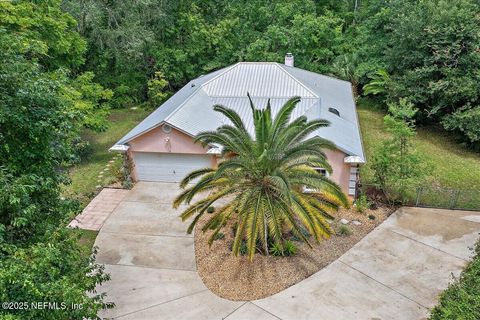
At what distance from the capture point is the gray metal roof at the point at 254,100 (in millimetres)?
16281

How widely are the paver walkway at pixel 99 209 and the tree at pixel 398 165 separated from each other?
409 inches

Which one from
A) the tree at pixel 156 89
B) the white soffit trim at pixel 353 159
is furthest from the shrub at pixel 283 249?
the tree at pixel 156 89

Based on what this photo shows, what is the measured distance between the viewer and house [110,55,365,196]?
Result: 15328 millimetres

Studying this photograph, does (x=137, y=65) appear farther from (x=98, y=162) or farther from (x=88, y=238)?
(x=88, y=238)

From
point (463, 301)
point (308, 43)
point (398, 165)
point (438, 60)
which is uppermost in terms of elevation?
point (308, 43)

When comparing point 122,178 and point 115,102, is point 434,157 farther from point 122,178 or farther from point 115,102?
point 115,102

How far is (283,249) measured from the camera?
1216 centimetres

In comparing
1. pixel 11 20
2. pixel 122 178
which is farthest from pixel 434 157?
pixel 11 20

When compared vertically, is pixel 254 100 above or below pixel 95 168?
above

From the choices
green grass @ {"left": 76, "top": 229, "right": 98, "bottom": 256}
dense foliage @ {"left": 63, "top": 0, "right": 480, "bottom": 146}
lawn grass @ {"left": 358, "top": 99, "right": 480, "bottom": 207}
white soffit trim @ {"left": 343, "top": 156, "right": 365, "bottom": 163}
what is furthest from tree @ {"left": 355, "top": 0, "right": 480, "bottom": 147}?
green grass @ {"left": 76, "top": 229, "right": 98, "bottom": 256}

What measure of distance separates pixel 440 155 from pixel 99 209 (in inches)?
658

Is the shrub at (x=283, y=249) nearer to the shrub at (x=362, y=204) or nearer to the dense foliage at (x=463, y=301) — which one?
the shrub at (x=362, y=204)

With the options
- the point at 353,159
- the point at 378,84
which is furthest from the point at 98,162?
the point at 378,84

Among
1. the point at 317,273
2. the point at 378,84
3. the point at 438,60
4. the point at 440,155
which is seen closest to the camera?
the point at 317,273
